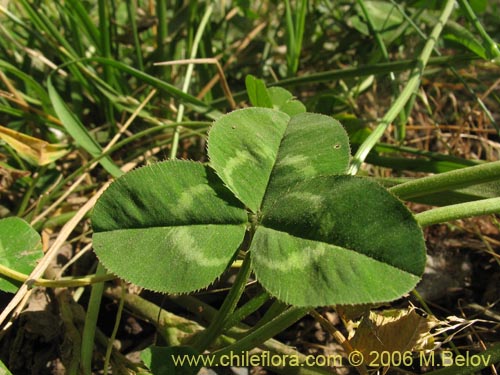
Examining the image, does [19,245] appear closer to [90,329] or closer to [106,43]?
[90,329]

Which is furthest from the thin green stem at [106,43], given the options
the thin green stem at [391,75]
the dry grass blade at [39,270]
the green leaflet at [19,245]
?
the thin green stem at [391,75]

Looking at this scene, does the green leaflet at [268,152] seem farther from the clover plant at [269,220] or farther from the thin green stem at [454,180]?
the thin green stem at [454,180]

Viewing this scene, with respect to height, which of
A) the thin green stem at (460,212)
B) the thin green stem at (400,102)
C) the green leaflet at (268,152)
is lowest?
the thin green stem at (460,212)

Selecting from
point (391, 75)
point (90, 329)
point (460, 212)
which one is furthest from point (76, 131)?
point (460, 212)

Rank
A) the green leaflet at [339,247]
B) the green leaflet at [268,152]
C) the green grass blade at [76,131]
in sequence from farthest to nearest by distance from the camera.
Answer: the green grass blade at [76,131]
the green leaflet at [268,152]
the green leaflet at [339,247]

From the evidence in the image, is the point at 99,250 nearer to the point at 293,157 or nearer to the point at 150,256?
the point at 150,256

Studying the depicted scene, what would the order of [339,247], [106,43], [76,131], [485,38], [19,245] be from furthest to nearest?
[106,43], [76,131], [485,38], [19,245], [339,247]
